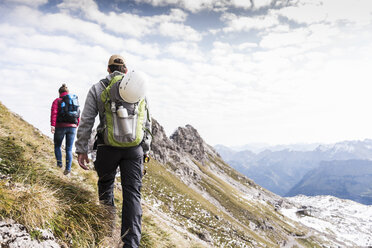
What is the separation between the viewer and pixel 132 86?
14.3 ft

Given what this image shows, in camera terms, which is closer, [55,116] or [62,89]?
[55,116]

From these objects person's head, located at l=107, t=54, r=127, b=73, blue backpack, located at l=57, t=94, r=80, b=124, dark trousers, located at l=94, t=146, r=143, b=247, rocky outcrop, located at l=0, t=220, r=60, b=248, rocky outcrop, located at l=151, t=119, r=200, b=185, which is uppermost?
person's head, located at l=107, t=54, r=127, b=73

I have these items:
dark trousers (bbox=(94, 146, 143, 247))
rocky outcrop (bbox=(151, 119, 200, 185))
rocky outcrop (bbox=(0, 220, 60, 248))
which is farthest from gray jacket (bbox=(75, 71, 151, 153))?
rocky outcrop (bbox=(151, 119, 200, 185))

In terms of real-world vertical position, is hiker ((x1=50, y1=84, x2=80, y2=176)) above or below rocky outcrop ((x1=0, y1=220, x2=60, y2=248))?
above

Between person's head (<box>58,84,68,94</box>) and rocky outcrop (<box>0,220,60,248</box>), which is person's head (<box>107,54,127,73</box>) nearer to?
rocky outcrop (<box>0,220,60,248</box>)

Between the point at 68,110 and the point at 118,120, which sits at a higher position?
the point at 118,120

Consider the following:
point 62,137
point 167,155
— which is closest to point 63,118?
point 62,137

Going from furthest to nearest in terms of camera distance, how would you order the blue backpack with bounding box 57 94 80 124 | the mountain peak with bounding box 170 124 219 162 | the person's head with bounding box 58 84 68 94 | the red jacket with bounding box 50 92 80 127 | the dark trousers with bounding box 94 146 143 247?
the mountain peak with bounding box 170 124 219 162
the person's head with bounding box 58 84 68 94
the blue backpack with bounding box 57 94 80 124
the red jacket with bounding box 50 92 80 127
the dark trousers with bounding box 94 146 143 247

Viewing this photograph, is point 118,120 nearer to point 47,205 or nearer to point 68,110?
point 47,205

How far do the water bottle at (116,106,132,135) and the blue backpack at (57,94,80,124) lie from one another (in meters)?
5.15

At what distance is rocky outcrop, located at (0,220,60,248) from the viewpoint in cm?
300

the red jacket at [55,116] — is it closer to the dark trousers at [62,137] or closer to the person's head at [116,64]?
the dark trousers at [62,137]

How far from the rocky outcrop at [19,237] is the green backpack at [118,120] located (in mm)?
1799

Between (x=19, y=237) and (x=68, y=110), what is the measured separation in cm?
628
